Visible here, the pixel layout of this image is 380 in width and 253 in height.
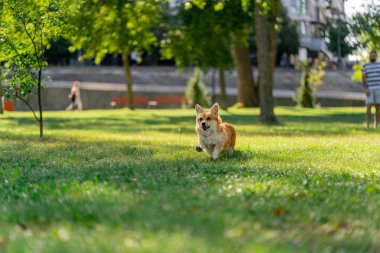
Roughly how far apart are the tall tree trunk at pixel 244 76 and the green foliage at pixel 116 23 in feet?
46.4

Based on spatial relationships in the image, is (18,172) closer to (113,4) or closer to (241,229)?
(241,229)

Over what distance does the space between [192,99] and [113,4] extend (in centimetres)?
2545

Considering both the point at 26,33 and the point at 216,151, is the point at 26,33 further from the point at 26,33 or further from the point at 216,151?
the point at 216,151

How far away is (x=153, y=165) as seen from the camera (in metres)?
11.7

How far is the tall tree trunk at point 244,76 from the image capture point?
4912 centimetres

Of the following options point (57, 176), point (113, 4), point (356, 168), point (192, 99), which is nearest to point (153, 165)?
point (57, 176)

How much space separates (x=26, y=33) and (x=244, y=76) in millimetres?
32226

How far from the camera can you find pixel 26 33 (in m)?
18.2

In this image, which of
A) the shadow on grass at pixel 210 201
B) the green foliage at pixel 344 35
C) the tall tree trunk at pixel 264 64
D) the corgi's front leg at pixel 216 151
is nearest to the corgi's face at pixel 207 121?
the corgi's front leg at pixel 216 151

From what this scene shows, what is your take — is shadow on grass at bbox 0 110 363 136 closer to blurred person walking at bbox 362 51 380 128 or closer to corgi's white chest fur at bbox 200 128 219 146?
blurred person walking at bbox 362 51 380 128

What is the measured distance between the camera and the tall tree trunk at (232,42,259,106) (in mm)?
49125

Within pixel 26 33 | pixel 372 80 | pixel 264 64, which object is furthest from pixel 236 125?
pixel 26 33

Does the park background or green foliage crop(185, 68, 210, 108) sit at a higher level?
the park background

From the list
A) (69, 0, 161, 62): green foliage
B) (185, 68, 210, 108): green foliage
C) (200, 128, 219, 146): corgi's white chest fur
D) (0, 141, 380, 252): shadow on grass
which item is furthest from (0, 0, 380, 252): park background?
(185, 68, 210, 108): green foliage
